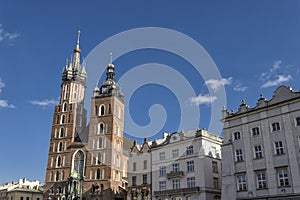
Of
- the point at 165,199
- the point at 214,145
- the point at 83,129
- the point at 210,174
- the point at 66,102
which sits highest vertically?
the point at 66,102

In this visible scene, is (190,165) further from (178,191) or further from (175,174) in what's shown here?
(178,191)

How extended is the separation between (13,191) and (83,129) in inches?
1307

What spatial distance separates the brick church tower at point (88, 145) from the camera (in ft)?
228

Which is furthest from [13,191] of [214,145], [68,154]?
[214,145]

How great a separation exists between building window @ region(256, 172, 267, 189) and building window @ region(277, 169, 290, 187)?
1711 mm

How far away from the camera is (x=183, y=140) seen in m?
49.4

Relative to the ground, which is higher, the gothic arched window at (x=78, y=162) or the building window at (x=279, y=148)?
the gothic arched window at (x=78, y=162)

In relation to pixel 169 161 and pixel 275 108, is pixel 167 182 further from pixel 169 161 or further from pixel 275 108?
pixel 275 108

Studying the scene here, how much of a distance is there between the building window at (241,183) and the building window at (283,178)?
4.26 metres

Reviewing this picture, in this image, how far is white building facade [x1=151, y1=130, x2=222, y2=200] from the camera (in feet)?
149

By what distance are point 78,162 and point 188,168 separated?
114 feet

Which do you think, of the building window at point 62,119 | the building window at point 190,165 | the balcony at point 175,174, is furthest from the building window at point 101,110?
the building window at point 190,165

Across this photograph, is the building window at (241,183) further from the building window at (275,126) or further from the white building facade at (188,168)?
the white building facade at (188,168)

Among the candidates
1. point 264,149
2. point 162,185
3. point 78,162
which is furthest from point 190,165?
point 78,162
